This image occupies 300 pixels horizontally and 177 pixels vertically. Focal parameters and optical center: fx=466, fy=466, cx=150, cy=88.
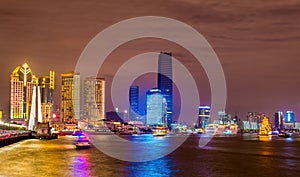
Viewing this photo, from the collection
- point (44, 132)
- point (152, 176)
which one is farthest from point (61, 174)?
point (44, 132)

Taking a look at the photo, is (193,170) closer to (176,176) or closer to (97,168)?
(176,176)

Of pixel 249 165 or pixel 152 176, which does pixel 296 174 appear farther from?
pixel 152 176

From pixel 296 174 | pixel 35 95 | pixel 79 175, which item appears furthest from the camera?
pixel 35 95

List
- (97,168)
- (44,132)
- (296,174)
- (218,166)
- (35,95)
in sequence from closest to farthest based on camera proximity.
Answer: (296,174) < (97,168) < (218,166) < (44,132) < (35,95)

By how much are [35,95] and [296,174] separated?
133350 mm

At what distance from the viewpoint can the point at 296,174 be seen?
51.2 metres

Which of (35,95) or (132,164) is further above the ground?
(35,95)

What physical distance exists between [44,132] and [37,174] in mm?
111383

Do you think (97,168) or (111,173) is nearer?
(111,173)

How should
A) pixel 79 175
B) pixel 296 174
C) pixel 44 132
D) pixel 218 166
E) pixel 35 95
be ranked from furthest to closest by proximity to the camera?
pixel 35 95 < pixel 44 132 < pixel 218 166 < pixel 296 174 < pixel 79 175

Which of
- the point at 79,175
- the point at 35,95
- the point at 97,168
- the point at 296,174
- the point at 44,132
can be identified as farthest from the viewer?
the point at 35,95

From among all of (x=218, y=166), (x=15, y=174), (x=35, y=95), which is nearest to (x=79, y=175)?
(x=15, y=174)

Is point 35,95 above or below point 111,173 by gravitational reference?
above

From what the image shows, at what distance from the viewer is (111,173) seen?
1950 inches
